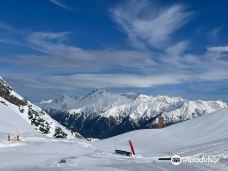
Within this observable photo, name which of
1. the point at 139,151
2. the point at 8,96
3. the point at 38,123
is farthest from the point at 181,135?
the point at 8,96

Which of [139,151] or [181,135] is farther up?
[181,135]

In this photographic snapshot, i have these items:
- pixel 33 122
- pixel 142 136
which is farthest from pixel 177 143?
pixel 33 122

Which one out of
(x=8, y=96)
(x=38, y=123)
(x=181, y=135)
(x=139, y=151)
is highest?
(x=8, y=96)

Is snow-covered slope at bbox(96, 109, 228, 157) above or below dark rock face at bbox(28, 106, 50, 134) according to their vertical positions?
below

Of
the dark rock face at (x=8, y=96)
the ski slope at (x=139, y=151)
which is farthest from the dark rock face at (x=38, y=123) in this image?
the ski slope at (x=139, y=151)

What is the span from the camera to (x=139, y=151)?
4384 centimetres

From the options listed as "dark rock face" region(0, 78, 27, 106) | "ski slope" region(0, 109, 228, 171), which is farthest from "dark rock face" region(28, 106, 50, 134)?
"ski slope" region(0, 109, 228, 171)

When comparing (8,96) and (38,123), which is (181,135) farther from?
(8,96)

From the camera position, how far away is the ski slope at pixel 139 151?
87.2 ft

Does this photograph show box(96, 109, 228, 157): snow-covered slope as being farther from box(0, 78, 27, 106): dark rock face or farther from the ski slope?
box(0, 78, 27, 106): dark rock face

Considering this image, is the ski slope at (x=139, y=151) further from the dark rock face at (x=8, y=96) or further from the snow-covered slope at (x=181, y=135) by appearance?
the dark rock face at (x=8, y=96)

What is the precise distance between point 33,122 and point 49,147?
126 metres

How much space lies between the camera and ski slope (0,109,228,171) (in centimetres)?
2659

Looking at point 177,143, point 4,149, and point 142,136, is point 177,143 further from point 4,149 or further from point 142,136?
point 4,149
